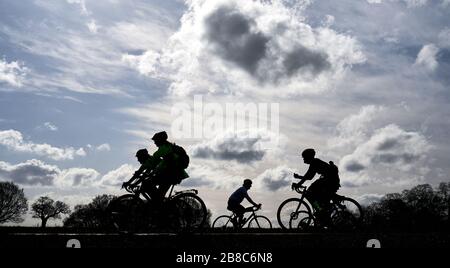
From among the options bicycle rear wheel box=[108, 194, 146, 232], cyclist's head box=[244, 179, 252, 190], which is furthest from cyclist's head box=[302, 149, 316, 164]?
cyclist's head box=[244, 179, 252, 190]

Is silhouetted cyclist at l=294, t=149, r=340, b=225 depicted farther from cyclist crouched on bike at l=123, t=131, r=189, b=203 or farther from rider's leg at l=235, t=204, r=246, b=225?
rider's leg at l=235, t=204, r=246, b=225

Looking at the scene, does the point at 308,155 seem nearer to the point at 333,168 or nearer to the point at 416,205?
the point at 333,168

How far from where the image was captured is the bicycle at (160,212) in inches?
407

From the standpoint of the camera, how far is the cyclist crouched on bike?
9.72 metres

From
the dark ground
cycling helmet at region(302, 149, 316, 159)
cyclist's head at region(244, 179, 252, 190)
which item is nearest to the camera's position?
the dark ground

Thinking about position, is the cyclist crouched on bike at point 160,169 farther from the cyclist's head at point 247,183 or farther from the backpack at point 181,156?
the cyclist's head at point 247,183

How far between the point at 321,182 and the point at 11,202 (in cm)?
7132

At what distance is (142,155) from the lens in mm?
10250

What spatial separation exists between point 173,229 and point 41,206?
8870cm

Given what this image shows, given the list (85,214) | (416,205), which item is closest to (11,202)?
(85,214)

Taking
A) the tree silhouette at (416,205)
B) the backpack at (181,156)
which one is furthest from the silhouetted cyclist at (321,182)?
the tree silhouette at (416,205)

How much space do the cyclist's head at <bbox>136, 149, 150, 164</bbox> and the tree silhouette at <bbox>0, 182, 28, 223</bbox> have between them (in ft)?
227
